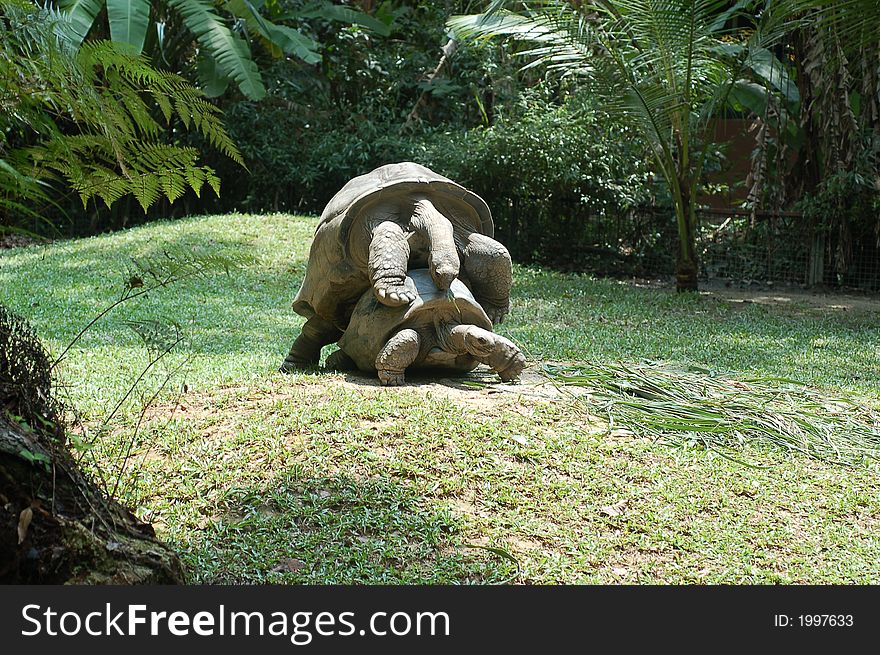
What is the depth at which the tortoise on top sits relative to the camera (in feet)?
15.9

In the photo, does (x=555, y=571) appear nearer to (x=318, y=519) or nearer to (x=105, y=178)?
(x=318, y=519)

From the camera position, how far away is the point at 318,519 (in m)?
3.42

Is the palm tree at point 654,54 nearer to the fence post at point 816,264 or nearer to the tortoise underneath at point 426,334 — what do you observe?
the fence post at point 816,264

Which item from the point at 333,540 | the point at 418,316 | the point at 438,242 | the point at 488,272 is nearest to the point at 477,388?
the point at 418,316

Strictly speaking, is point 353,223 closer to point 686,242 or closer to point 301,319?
point 301,319

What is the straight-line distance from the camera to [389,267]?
473 centimetres

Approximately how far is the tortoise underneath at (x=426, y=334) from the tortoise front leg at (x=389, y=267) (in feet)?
0.32

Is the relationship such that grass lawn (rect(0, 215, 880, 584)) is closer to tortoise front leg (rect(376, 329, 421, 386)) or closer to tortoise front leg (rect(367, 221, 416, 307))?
tortoise front leg (rect(376, 329, 421, 386))

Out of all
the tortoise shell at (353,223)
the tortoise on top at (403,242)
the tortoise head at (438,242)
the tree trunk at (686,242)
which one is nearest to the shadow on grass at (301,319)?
the tree trunk at (686,242)

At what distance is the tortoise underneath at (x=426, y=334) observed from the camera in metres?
4.80

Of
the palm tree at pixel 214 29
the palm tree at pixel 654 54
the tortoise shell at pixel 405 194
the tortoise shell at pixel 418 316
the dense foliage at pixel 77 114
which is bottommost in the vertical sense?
the tortoise shell at pixel 418 316

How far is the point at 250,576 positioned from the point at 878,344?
6.75 meters

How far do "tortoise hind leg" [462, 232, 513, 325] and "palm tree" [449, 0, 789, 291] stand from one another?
520 centimetres

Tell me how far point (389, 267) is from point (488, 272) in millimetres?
705
